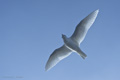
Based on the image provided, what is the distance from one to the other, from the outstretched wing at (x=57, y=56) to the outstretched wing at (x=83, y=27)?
1391mm

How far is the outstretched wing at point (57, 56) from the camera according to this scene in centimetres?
2083

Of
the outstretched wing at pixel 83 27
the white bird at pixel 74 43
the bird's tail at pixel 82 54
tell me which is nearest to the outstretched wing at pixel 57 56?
the white bird at pixel 74 43

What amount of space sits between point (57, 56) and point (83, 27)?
10.7 feet

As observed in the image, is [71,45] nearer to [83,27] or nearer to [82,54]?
[82,54]

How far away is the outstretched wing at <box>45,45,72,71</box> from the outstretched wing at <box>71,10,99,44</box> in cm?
139

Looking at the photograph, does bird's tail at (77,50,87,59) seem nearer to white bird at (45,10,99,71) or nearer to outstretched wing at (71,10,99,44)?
white bird at (45,10,99,71)

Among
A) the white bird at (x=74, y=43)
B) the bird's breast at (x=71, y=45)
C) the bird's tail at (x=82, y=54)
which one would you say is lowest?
the bird's tail at (x=82, y=54)

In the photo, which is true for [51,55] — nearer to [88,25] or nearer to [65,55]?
[65,55]

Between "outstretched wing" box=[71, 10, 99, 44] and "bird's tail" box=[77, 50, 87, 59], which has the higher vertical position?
"outstretched wing" box=[71, 10, 99, 44]

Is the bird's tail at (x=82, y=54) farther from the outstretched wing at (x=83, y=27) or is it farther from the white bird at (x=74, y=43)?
the outstretched wing at (x=83, y=27)

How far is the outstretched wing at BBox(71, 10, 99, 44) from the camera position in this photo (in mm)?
20031

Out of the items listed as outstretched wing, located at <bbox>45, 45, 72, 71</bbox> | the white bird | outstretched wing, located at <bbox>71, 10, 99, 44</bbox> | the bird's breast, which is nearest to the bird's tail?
the white bird

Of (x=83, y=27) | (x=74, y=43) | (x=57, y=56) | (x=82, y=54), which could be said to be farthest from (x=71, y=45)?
(x=57, y=56)

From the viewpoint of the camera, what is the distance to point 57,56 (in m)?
21.1
